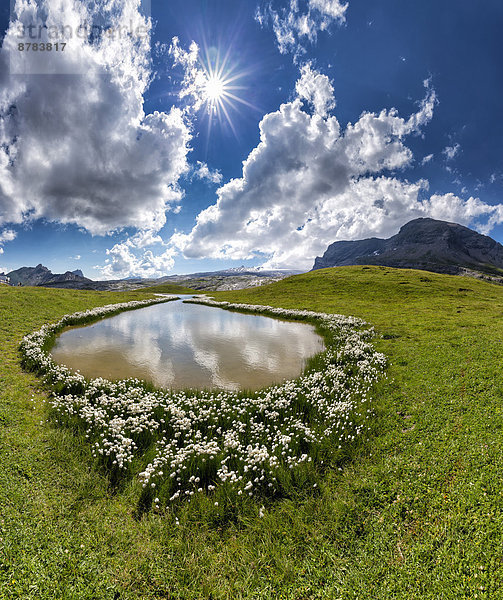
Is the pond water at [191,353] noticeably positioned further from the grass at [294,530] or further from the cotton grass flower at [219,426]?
the grass at [294,530]

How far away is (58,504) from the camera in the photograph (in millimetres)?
5918

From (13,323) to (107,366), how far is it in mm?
16904

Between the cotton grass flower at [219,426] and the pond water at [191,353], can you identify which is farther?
the pond water at [191,353]

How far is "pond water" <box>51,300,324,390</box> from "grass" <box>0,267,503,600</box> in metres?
5.59

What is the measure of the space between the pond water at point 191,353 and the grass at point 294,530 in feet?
18.3

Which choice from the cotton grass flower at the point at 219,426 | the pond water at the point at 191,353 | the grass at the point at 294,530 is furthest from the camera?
the pond water at the point at 191,353

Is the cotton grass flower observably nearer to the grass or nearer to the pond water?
the grass

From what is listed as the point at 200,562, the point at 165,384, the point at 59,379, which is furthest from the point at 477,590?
the point at 59,379

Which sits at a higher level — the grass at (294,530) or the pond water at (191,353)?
the pond water at (191,353)

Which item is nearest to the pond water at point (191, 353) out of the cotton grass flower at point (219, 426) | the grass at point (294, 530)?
the cotton grass flower at point (219, 426)

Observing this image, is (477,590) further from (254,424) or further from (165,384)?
(165,384)

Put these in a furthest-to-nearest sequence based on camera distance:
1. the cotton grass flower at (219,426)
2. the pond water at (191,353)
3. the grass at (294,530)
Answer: the pond water at (191,353) < the cotton grass flower at (219,426) < the grass at (294,530)

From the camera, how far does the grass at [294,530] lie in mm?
4453

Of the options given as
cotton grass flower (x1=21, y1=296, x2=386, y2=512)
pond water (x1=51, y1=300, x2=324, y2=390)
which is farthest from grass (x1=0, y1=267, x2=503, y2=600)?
pond water (x1=51, y1=300, x2=324, y2=390)
